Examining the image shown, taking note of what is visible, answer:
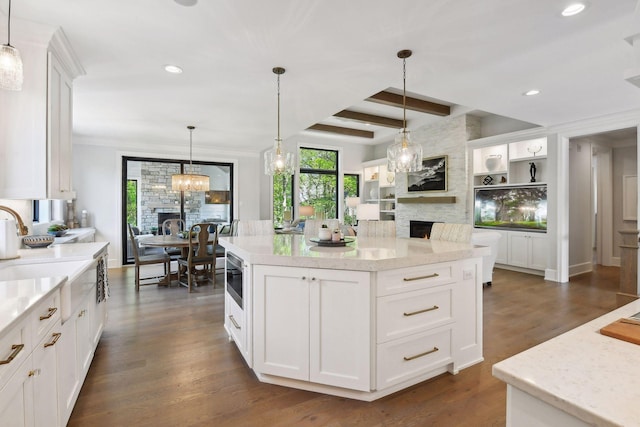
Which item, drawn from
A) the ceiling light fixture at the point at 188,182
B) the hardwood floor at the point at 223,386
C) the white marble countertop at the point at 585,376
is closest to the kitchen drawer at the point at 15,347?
the hardwood floor at the point at 223,386

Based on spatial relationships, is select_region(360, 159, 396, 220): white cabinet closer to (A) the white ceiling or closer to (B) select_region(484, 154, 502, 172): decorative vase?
(B) select_region(484, 154, 502, 172): decorative vase

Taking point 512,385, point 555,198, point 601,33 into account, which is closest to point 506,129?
point 555,198

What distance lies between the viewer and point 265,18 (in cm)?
227

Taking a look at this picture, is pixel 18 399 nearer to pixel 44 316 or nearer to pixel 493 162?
pixel 44 316

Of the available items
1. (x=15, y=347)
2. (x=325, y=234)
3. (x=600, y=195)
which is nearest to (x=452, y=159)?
(x=600, y=195)

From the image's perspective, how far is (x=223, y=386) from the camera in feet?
7.28

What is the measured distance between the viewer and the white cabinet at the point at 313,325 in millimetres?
2010

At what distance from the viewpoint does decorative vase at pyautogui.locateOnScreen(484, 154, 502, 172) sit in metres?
6.02

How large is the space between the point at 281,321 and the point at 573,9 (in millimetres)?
2914

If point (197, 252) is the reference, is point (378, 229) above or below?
above

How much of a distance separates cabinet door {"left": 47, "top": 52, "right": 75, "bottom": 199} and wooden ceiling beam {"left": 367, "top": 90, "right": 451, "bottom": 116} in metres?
3.70

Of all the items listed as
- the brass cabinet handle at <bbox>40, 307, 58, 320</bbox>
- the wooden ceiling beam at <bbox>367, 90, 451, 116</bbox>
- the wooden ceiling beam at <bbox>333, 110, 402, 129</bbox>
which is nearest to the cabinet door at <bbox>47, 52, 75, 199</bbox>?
the brass cabinet handle at <bbox>40, 307, 58, 320</bbox>

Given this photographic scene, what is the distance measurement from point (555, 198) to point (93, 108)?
7125 millimetres

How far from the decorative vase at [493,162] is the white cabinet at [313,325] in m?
5.21
